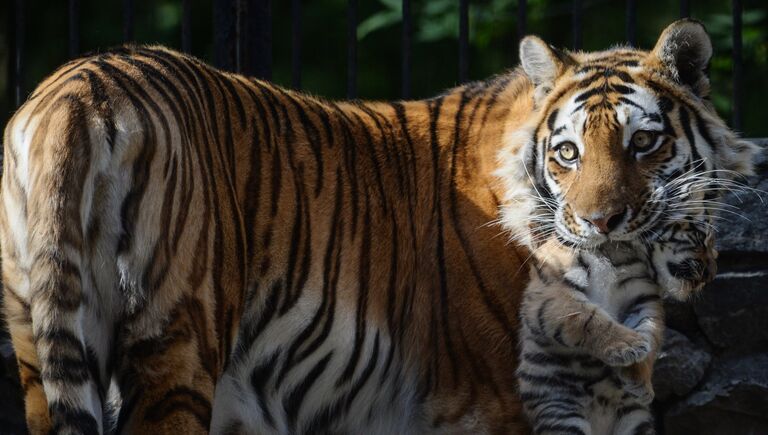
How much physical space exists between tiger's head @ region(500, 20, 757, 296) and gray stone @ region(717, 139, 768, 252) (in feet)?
2.22

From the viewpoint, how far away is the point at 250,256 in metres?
3.07

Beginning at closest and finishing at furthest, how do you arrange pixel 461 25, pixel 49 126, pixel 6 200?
pixel 49 126, pixel 6 200, pixel 461 25

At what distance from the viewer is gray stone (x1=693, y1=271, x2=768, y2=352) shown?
4.11 meters

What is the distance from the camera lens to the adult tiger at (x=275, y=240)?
2.64m

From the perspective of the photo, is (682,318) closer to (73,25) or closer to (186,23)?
(186,23)

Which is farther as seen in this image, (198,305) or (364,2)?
(364,2)

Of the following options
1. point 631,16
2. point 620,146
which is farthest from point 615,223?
point 631,16

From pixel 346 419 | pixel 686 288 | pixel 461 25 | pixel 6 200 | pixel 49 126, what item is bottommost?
pixel 346 419

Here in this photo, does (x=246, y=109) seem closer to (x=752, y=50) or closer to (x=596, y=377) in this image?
(x=596, y=377)

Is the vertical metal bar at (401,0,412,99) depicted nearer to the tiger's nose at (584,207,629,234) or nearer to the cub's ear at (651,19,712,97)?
the cub's ear at (651,19,712,97)

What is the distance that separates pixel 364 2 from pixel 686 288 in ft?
20.9

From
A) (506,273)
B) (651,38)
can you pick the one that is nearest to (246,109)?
(506,273)

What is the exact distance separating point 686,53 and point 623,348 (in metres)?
0.85

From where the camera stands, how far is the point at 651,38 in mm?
8602
